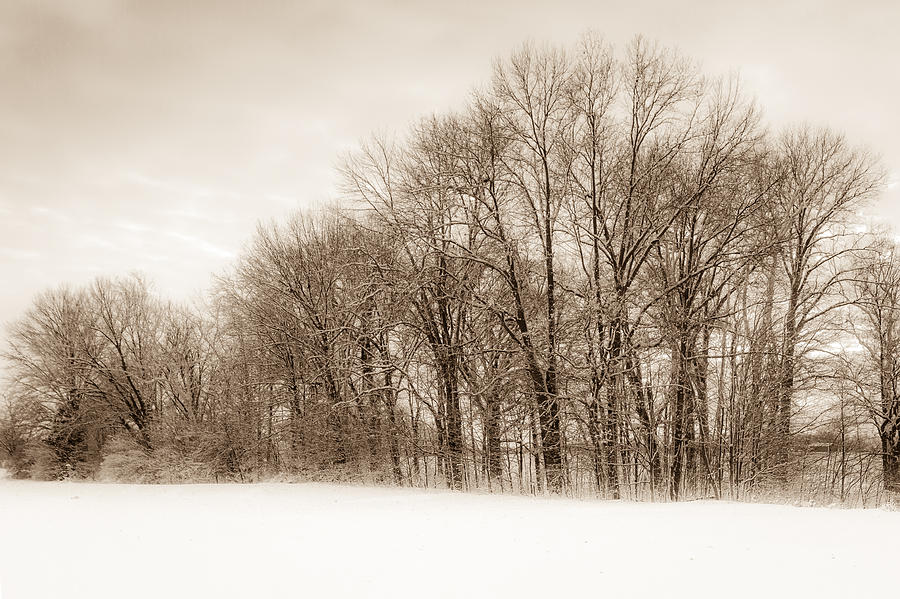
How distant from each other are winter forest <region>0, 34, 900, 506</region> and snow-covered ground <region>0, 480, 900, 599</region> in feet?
18.2

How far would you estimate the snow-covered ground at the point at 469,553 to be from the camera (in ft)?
21.5

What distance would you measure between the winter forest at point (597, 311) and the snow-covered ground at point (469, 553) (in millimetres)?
5549

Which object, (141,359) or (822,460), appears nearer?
(822,460)

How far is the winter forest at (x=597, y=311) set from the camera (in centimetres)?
1698

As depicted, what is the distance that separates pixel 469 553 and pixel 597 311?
9.29 metres

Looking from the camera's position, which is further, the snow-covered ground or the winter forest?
the winter forest

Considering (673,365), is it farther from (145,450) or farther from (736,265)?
(145,450)

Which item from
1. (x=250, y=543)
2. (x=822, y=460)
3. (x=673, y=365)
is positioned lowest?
(x=822, y=460)

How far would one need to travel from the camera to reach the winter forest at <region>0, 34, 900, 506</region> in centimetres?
1698

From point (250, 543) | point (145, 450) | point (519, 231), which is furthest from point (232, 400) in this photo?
point (250, 543)

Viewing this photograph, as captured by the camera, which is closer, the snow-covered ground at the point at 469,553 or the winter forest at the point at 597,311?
the snow-covered ground at the point at 469,553

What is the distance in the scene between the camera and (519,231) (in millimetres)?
17828

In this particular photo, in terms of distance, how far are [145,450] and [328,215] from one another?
717 inches

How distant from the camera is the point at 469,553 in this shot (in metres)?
8.16
